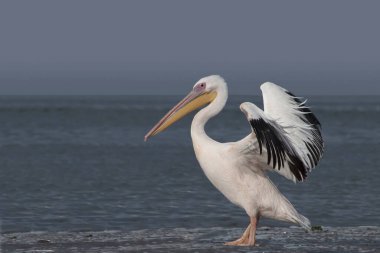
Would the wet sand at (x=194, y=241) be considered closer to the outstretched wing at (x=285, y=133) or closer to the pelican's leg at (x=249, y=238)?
the pelican's leg at (x=249, y=238)

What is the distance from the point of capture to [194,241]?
9531 mm

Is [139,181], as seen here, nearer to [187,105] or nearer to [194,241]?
[187,105]

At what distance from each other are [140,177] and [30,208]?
471 centimetres

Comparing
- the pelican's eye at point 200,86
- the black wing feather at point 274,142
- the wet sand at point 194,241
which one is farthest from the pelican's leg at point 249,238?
the pelican's eye at point 200,86

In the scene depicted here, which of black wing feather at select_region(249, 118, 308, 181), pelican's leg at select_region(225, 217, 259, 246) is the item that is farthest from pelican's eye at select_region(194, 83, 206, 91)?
pelican's leg at select_region(225, 217, 259, 246)

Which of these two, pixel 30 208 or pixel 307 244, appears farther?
pixel 30 208

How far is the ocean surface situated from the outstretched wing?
2.83 m

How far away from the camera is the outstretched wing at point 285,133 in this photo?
8.43 meters

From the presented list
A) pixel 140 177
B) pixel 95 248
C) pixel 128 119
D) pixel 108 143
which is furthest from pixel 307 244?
pixel 128 119

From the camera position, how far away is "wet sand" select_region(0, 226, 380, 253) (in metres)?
9.02

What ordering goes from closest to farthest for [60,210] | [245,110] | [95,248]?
[245,110], [95,248], [60,210]

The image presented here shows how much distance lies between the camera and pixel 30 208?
13219mm

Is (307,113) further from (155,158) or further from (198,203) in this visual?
(155,158)

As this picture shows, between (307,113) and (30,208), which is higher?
(307,113)
